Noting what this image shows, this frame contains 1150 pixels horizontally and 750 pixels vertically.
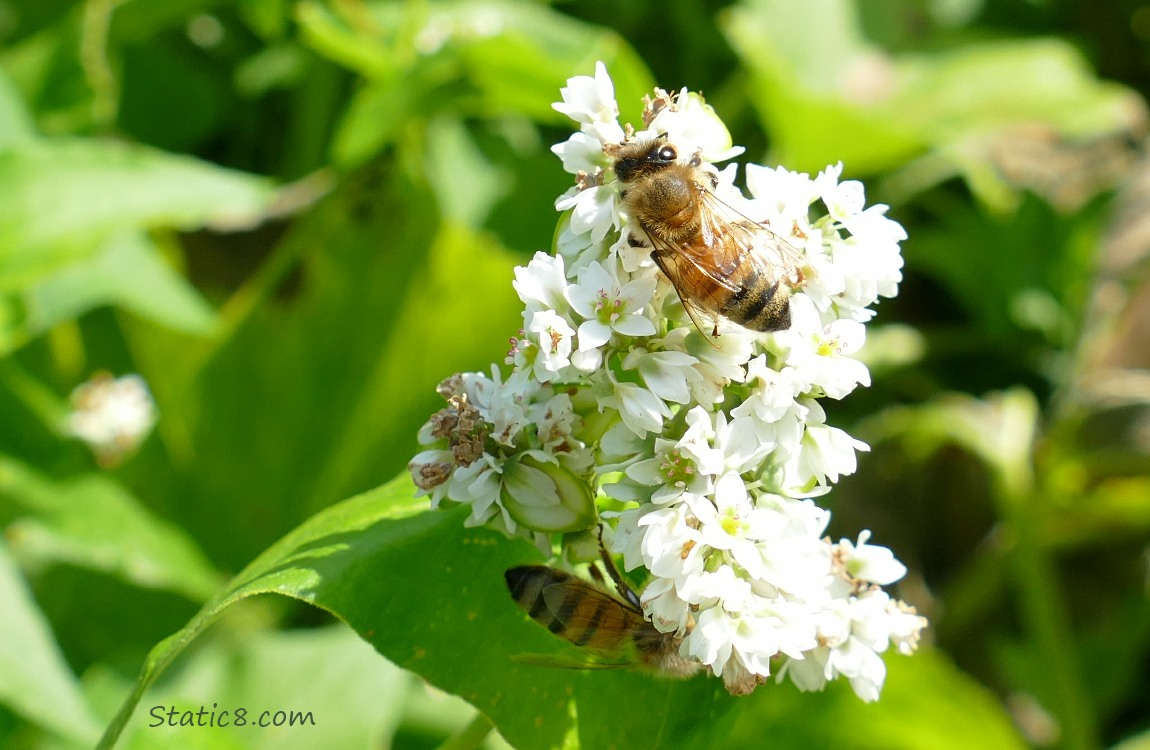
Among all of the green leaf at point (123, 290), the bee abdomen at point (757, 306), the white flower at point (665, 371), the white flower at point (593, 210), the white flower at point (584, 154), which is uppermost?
the white flower at point (584, 154)

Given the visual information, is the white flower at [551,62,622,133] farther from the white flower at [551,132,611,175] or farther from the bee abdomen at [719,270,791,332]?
the bee abdomen at [719,270,791,332]

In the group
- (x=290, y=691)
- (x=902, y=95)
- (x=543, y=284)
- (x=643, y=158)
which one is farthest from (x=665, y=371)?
(x=902, y=95)

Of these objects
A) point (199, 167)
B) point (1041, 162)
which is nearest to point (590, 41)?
point (199, 167)

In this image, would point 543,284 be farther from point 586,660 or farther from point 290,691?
point 290,691

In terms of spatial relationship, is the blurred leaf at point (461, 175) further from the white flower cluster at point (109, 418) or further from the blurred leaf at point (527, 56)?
the white flower cluster at point (109, 418)

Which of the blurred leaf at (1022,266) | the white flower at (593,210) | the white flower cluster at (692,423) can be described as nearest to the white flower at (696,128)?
the white flower cluster at (692,423)

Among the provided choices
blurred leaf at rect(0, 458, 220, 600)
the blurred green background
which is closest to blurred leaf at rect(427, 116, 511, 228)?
the blurred green background
